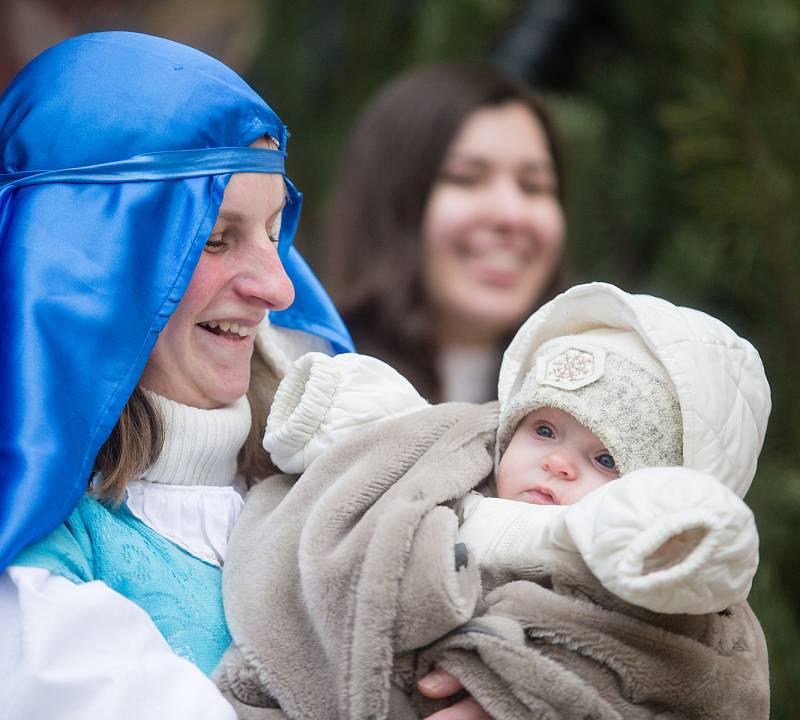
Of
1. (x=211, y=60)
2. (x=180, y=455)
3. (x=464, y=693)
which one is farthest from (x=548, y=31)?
(x=464, y=693)

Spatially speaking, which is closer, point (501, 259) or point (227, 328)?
point (227, 328)

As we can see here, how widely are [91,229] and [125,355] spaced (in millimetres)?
192

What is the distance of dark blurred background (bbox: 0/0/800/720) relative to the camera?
2.84 meters

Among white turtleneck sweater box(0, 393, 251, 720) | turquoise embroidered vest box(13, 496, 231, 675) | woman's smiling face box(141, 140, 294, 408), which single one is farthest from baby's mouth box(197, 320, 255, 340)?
white turtleneck sweater box(0, 393, 251, 720)

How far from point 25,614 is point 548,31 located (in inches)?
118

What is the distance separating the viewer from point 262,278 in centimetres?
179

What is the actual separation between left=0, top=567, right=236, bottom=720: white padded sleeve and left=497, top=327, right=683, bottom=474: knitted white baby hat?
669mm

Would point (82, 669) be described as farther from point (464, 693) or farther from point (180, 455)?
point (464, 693)

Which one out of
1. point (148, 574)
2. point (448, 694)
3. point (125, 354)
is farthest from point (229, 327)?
point (448, 694)

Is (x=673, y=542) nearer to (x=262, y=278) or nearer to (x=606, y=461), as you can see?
(x=606, y=461)

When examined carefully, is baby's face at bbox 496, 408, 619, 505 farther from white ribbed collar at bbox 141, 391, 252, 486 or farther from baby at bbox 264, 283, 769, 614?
white ribbed collar at bbox 141, 391, 252, 486

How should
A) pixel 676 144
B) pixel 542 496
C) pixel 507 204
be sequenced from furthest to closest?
pixel 507 204 < pixel 676 144 < pixel 542 496

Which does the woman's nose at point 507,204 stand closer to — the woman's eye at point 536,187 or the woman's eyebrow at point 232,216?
the woman's eye at point 536,187

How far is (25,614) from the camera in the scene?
4.92 feet
